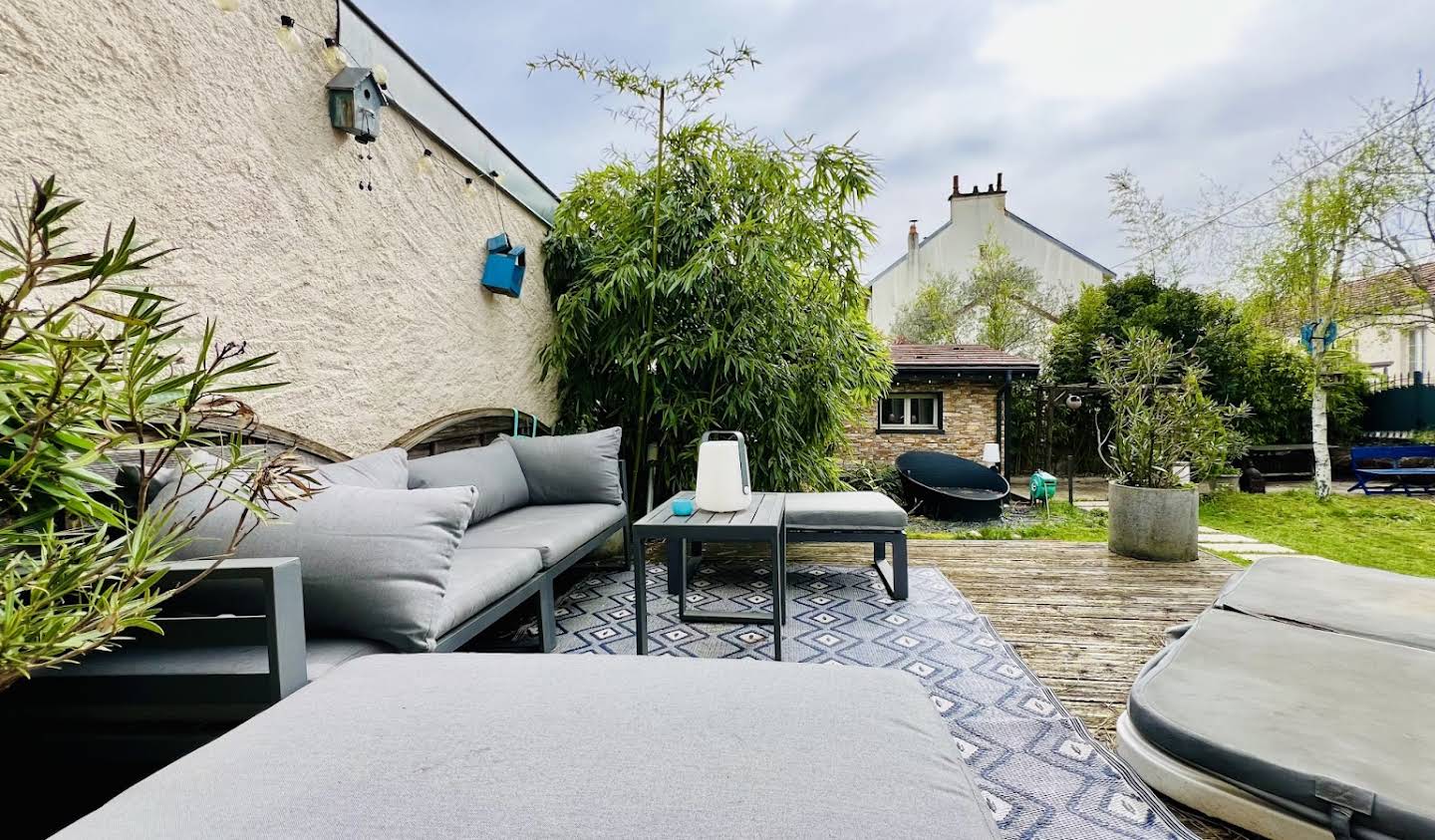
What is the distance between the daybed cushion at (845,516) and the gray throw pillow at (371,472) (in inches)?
64.6

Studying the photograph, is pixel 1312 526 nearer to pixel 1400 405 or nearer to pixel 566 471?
pixel 1400 405

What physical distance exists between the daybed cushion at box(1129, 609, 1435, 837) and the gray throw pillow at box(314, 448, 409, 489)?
2155mm

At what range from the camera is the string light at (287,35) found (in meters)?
2.06

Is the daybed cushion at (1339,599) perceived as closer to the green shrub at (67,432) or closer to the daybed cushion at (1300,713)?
the daybed cushion at (1300,713)

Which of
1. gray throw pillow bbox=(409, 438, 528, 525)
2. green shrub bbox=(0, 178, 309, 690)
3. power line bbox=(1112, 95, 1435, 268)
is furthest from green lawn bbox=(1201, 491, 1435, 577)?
green shrub bbox=(0, 178, 309, 690)

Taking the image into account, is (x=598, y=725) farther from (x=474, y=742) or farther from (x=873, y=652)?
(x=873, y=652)

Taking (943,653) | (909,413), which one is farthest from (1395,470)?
(943,653)

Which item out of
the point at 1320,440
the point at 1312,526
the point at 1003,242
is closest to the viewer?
the point at 1312,526

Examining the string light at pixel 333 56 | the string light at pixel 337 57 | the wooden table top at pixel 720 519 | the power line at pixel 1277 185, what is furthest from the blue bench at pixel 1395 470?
the string light at pixel 333 56

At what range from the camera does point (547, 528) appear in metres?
2.37

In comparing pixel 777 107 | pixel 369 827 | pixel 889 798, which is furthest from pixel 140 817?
pixel 777 107

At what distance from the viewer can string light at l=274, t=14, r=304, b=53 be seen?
2061 mm

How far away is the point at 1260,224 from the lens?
630cm

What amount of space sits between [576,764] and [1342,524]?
7.17 m
